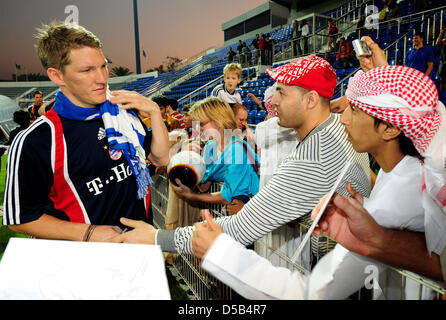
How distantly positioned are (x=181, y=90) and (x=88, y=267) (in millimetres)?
16413

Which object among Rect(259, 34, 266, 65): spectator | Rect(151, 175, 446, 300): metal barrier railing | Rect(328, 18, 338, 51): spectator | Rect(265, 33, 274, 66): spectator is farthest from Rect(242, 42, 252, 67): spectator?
Rect(151, 175, 446, 300): metal barrier railing

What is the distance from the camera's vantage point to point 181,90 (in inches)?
650

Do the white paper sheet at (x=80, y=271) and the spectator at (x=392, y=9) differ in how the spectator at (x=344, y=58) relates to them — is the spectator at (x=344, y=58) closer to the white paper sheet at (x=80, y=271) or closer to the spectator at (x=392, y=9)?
the spectator at (x=392, y=9)

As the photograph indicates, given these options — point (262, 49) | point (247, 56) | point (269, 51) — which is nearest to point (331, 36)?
point (269, 51)

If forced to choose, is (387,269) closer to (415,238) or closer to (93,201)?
(415,238)

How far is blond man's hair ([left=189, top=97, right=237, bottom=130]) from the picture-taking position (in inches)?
97.3

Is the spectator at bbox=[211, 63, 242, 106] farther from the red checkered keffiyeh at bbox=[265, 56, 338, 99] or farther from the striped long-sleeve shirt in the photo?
the striped long-sleeve shirt

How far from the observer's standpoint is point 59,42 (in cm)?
131

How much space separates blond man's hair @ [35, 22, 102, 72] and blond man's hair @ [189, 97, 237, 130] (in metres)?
1.24

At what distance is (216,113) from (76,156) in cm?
134

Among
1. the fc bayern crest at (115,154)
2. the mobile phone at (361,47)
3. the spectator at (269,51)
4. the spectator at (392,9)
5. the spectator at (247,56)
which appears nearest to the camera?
the fc bayern crest at (115,154)

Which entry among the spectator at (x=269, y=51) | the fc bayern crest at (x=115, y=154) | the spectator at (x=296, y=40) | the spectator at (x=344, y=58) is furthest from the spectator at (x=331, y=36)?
the fc bayern crest at (x=115, y=154)

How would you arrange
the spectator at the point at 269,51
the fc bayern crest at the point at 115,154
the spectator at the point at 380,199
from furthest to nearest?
1. the spectator at the point at 269,51
2. the fc bayern crest at the point at 115,154
3. the spectator at the point at 380,199

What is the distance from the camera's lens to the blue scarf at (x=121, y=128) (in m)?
1.37
